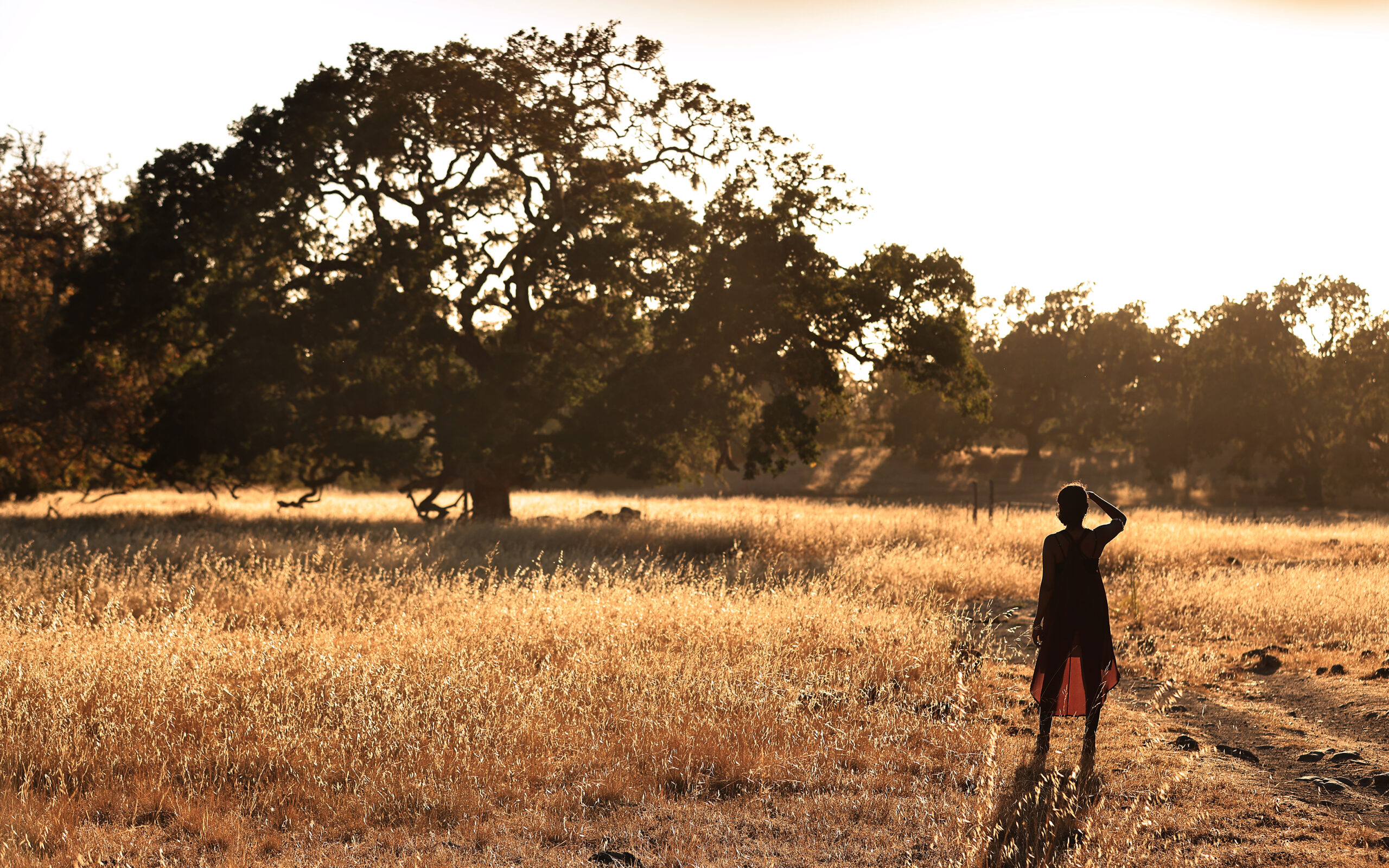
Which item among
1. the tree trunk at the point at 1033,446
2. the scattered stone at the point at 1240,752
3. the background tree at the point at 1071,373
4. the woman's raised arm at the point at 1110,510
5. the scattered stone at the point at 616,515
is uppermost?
the background tree at the point at 1071,373

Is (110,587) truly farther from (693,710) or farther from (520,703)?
(693,710)

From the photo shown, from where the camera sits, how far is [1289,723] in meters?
7.35

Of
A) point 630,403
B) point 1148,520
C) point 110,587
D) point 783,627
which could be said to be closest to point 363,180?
point 630,403

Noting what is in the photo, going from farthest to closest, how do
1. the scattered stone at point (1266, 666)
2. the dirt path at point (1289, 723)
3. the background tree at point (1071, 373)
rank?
1. the background tree at point (1071, 373)
2. the scattered stone at point (1266, 666)
3. the dirt path at point (1289, 723)

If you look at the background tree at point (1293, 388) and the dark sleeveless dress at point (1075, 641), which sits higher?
the background tree at point (1293, 388)

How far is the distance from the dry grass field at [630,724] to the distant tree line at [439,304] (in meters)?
8.49

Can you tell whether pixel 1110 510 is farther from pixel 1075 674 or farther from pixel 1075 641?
pixel 1075 674

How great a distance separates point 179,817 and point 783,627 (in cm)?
561

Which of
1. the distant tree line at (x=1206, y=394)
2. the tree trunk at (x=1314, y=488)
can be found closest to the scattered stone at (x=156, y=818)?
the distant tree line at (x=1206, y=394)

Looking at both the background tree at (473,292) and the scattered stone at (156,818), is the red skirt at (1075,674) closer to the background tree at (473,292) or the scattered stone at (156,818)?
the scattered stone at (156,818)

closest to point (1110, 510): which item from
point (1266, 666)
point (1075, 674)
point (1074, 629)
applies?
point (1074, 629)

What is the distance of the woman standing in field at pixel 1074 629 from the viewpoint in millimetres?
5969

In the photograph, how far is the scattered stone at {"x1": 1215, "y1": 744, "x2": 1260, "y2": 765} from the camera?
626cm

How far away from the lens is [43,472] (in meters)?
23.7
